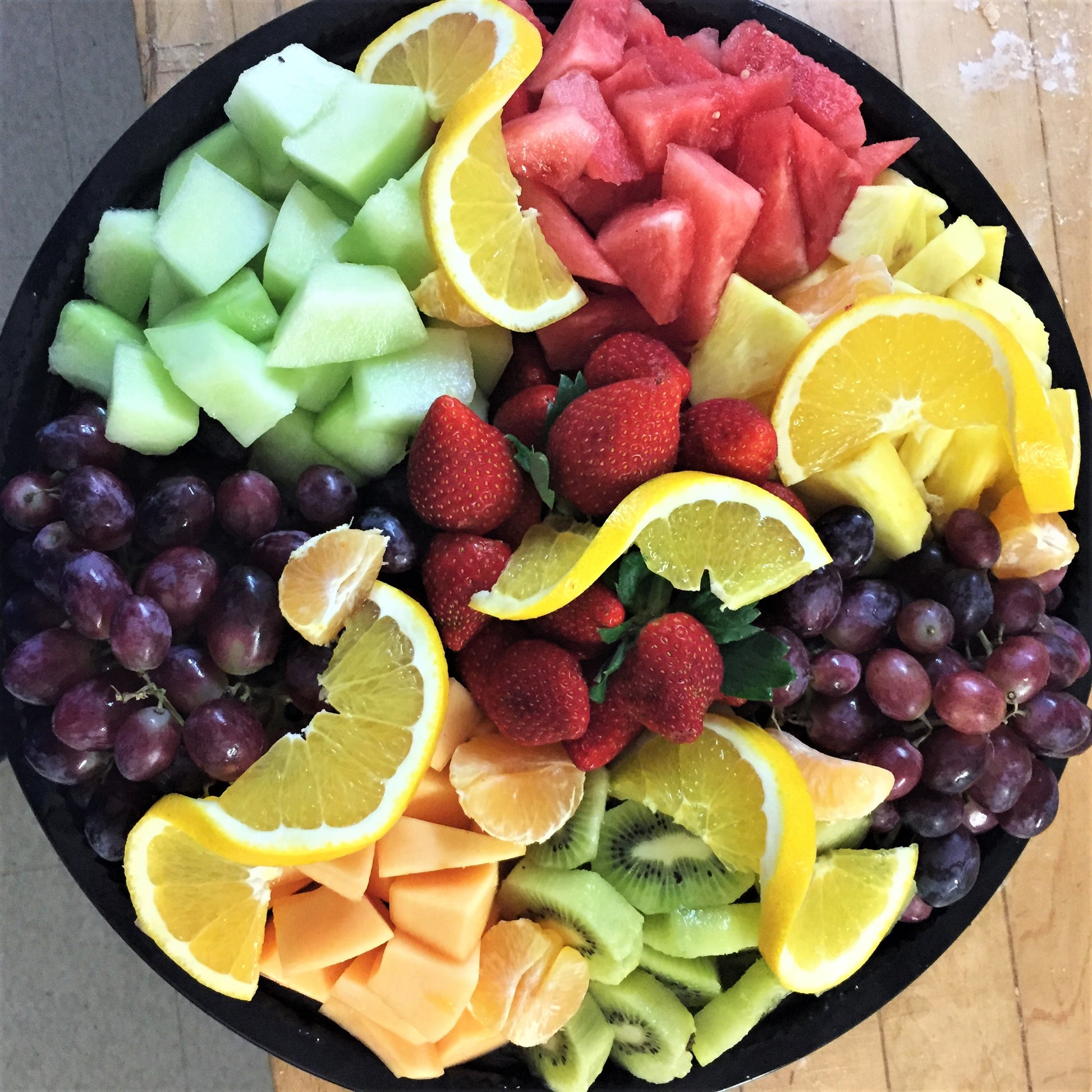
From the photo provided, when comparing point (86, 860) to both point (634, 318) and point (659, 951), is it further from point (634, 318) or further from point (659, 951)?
point (634, 318)

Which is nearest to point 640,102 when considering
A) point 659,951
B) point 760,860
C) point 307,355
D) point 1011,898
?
point 307,355

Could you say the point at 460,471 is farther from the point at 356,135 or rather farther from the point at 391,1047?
the point at 391,1047

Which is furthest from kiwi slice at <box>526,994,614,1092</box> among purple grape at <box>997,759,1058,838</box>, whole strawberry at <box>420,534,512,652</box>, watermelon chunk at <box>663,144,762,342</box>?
watermelon chunk at <box>663,144,762,342</box>

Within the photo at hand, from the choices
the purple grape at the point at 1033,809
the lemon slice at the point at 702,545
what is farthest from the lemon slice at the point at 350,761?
the purple grape at the point at 1033,809

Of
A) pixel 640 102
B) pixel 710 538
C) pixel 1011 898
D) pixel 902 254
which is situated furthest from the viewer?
pixel 1011 898

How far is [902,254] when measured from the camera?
1.31m

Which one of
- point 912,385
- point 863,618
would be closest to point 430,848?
point 863,618

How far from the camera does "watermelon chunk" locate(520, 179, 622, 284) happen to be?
1.23 meters

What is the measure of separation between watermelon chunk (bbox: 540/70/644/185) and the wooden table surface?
511 millimetres

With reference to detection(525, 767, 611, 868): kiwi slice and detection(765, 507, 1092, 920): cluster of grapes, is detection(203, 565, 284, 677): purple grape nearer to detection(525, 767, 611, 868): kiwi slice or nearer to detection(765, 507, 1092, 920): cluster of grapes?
detection(525, 767, 611, 868): kiwi slice

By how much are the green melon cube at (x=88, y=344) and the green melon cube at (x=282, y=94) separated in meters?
0.30

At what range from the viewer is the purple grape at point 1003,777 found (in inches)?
48.2

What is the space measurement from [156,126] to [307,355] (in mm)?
410

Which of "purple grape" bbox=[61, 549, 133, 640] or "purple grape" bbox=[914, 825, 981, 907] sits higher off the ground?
"purple grape" bbox=[61, 549, 133, 640]
